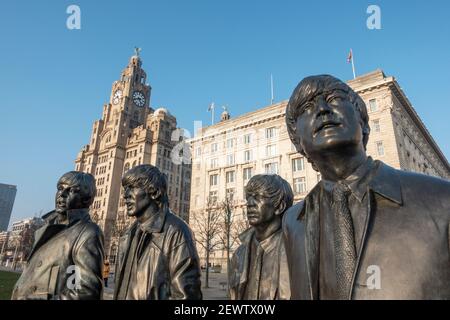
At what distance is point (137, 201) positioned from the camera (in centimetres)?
374

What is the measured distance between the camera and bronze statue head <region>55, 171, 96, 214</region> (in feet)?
13.3

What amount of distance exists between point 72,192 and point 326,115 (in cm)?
387

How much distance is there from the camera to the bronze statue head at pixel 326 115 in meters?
1.46

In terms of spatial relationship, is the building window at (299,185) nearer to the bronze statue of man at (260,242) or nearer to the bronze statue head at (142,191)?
the bronze statue of man at (260,242)

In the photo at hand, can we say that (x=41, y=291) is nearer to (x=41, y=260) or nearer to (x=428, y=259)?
(x=41, y=260)

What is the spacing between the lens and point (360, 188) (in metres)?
1.40

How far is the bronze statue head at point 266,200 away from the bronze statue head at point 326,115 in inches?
68.8

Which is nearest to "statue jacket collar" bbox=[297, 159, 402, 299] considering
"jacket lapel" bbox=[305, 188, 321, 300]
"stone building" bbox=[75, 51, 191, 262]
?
"jacket lapel" bbox=[305, 188, 321, 300]

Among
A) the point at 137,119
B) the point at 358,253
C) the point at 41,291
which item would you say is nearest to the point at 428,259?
the point at 358,253

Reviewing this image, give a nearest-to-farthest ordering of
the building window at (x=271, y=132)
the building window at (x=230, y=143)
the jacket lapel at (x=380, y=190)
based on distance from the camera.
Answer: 1. the jacket lapel at (x=380, y=190)
2. the building window at (x=271, y=132)
3. the building window at (x=230, y=143)

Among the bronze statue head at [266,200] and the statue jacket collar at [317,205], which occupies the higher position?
the bronze statue head at [266,200]

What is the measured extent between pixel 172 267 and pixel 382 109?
3505 centimetres

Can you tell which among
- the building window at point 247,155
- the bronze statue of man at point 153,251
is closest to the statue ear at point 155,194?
the bronze statue of man at point 153,251

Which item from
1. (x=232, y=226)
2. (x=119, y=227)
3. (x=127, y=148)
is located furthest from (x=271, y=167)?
(x=127, y=148)
